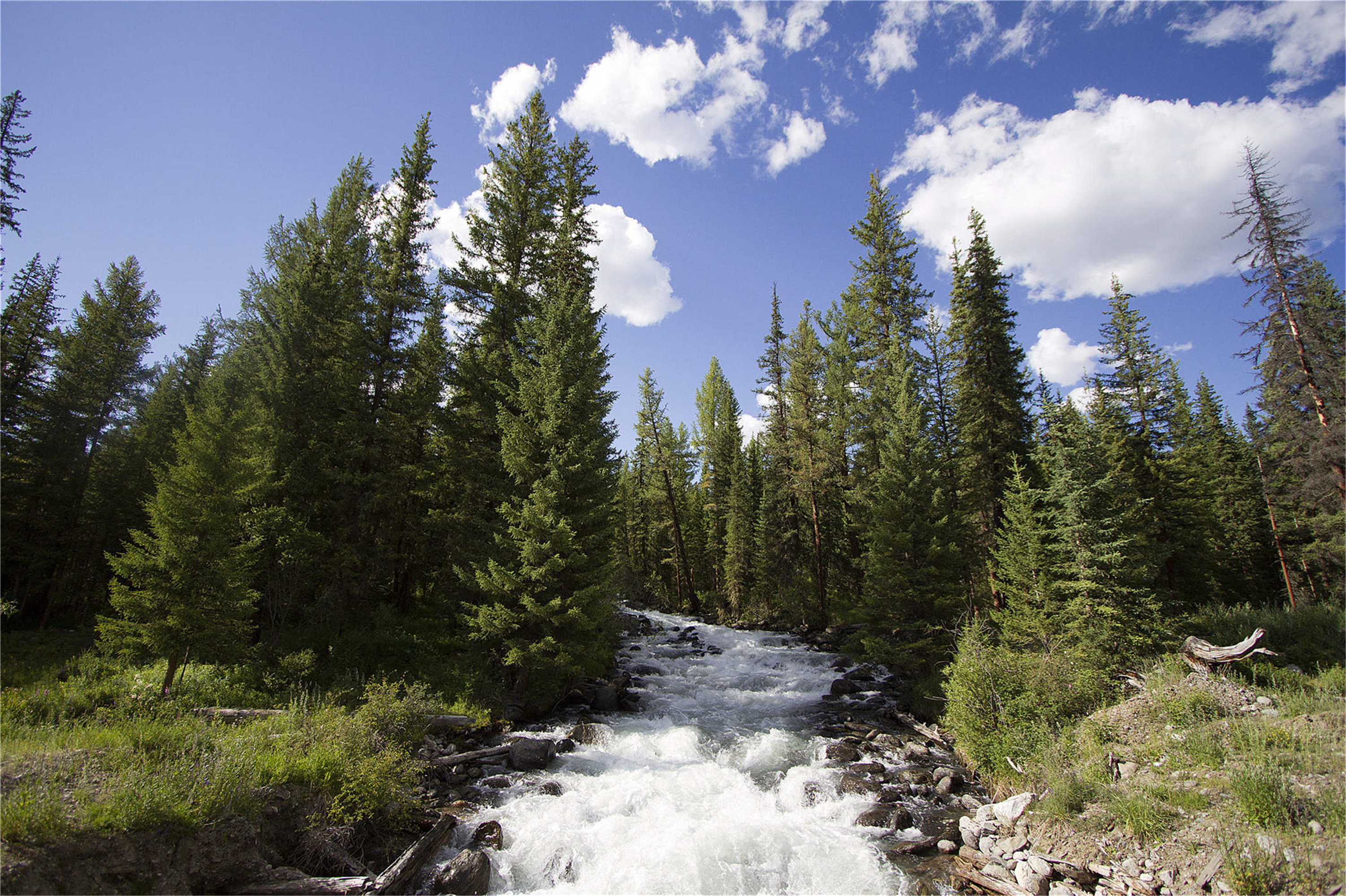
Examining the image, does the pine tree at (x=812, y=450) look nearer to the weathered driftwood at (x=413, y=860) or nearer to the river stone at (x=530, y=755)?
the river stone at (x=530, y=755)

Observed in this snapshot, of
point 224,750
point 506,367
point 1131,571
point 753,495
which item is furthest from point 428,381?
point 753,495

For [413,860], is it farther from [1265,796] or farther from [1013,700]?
[1013,700]

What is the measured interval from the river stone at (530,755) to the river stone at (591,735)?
1.35 meters

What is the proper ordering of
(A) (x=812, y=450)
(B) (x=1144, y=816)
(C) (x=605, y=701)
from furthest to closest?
(A) (x=812, y=450)
(C) (x=605, y=701)
(B) (x=1144, y=816)

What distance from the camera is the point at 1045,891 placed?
25.5ft

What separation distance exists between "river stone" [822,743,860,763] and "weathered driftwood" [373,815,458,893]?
9.14 metres

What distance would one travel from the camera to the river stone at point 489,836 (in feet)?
28.8

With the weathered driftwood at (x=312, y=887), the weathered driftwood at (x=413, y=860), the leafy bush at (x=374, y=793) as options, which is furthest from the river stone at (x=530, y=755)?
the weathered driftwood at (x=312, y=887)

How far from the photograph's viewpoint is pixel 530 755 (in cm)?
1205

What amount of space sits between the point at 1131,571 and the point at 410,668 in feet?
70.3

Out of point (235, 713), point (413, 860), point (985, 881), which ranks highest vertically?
point (235, 713)

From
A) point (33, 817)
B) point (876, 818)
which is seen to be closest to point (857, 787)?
point (876, 818)

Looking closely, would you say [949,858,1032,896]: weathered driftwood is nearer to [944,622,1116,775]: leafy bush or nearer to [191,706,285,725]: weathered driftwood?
[944,622,1116,775]: leafy bush

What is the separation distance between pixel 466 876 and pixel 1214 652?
15.4 meters
